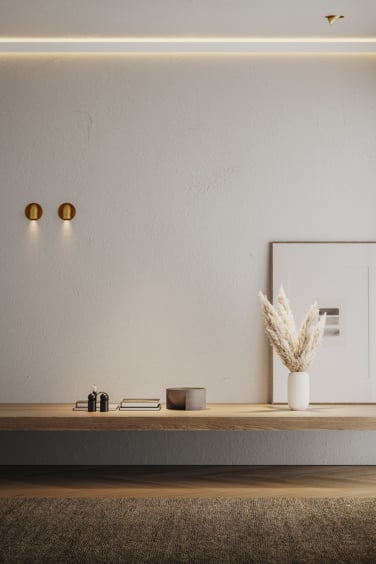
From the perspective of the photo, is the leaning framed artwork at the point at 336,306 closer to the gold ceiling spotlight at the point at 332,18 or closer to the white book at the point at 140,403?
the white book at the point at 140,403

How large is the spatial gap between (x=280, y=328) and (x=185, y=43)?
6.95ft

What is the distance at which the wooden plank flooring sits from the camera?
4387mm

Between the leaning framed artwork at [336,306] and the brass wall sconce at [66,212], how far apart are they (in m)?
1.44

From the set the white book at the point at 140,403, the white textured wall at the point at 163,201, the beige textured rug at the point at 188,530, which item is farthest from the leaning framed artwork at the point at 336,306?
the beige textured rug at the point at 188,530

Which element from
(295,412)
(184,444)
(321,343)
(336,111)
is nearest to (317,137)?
(336,111)

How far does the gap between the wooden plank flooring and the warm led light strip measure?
9.58 ft

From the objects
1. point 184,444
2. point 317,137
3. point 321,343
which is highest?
point 317,137

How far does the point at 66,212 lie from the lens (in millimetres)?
5160

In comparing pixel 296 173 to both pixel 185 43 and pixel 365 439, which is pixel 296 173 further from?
pixel 365 439

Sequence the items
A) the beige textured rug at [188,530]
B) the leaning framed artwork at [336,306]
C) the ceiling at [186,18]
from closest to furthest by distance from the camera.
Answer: the beige textured rug at [188,530], the ceiling at [186,18], the leaning framed artwork at [336,306]

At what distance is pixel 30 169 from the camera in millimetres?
5223

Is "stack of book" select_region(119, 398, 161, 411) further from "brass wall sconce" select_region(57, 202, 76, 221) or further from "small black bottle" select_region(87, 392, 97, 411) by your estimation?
"brass wall sconce" select_region(57, 202, 76, 221)

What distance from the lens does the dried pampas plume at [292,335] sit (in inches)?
186

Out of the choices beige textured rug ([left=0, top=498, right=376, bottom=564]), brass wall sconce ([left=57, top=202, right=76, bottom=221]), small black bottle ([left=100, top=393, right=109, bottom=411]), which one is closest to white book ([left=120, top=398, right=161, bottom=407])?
small black bottle ([left=100, top=393, right=109, bottom=411])
